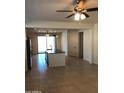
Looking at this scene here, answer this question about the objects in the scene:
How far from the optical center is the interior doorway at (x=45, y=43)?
62.0ft

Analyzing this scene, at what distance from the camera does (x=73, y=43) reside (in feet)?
45.5

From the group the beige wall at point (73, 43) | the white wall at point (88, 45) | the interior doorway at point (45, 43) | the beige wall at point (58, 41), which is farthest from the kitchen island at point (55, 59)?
the interior doorway at point (45, 43)

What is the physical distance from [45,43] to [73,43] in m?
6.21

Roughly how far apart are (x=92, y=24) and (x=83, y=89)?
5.52 m

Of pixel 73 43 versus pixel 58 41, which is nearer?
pixel 73 43

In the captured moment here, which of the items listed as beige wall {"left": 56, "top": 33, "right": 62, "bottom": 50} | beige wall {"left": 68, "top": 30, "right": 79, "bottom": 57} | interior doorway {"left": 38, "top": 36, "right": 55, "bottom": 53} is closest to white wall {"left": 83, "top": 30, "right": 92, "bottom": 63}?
beige wall {"left": 68, "top": 30, "right": 79, "bottom": 57}

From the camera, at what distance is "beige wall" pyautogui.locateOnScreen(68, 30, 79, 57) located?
13.4m

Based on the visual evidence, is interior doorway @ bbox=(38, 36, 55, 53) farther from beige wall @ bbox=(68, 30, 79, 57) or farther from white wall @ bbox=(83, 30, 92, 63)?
white wall @ bbox=(83, 30, 92, 63)

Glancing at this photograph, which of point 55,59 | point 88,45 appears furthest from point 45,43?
point 55,59

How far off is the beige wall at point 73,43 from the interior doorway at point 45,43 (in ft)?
17.0

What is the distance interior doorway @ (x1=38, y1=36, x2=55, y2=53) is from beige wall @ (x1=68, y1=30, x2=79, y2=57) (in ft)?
17.0

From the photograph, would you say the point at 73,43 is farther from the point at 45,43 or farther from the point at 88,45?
the point at 45,43
